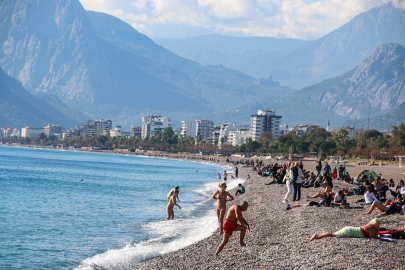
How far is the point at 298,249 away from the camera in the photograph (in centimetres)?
1050

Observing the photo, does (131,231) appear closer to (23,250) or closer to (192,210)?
(23,250)

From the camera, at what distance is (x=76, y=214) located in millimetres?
20766

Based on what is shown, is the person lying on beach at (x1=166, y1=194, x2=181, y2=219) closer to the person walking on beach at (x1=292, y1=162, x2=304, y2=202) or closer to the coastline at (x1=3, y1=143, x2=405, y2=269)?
the coastline at (x1=3, y1=143, x2=405, y2=269)

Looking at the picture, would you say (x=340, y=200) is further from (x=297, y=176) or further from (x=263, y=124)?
(x=263, y=124)

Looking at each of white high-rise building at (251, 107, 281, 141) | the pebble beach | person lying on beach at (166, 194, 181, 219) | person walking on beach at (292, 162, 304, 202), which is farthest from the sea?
white high-rise building at (251, 107, 281, 141)

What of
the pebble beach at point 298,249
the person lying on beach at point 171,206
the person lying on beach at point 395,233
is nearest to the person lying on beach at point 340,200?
the pebble beach at point 298,249

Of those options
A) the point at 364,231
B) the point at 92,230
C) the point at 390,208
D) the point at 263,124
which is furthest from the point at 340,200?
the point at 263,124

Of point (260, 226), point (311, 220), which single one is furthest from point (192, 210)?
point (311, 220)

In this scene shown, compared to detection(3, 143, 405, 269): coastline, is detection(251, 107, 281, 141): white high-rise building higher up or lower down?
higher up

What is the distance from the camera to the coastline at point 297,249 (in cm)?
905

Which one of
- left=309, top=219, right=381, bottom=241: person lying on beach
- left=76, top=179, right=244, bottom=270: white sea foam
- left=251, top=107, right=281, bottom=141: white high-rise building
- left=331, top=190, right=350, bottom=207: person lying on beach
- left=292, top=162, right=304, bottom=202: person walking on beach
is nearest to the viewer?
left=309, top=219, right=381, bottom=241: person lying on beach

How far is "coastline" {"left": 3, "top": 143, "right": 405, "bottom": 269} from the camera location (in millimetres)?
9052

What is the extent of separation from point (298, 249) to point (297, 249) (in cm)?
3

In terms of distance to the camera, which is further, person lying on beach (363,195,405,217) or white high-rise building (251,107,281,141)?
white high-rise building (251,107,281,141)
